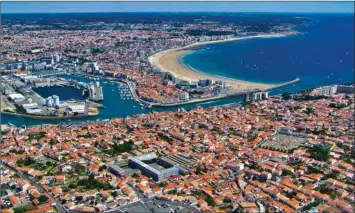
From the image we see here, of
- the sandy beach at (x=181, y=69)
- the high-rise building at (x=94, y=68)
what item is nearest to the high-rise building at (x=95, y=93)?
the high-rise building at (x=94, y=68)

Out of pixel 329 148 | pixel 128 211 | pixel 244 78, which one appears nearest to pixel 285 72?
pixel 244 78

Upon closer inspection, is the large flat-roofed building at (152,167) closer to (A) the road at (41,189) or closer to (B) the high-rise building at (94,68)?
(A) the road at (41,189)

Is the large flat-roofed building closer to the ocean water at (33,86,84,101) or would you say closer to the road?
the road

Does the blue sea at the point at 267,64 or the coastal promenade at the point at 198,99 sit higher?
Answer: the blue sea at the point at 267,64

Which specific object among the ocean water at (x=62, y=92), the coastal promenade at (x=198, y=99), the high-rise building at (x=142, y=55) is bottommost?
the ocean water at (x=62, y=92)

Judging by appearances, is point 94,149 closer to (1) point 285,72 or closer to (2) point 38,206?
(2) point 38,206

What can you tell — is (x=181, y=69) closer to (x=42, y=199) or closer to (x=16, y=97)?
(x=16, y=97)

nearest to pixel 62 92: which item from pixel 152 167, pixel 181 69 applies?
pixel 181 69
